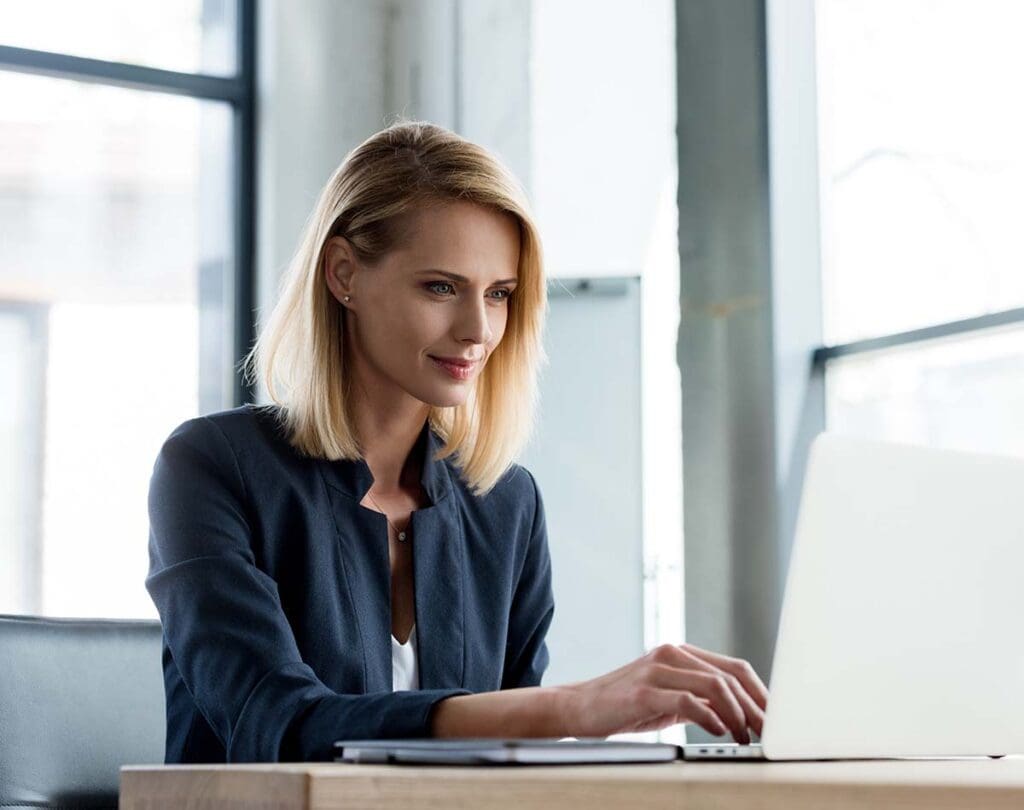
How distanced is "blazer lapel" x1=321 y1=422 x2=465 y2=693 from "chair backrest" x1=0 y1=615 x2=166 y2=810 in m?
0.25

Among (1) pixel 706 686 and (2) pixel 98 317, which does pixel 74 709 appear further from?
(2) pixel 98 317

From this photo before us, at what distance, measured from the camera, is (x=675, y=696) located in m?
1.01

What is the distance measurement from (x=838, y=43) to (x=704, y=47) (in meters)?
0.25

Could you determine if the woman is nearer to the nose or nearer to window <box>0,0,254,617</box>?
the nose

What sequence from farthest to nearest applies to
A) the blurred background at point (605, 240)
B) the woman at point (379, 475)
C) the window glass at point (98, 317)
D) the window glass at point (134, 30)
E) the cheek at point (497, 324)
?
the window glass at point (134, 30) → the window glass at point (98, 317) → the blurred background at point (605, 240) → the cheek at point (497, 324) → the woman at point (379, 475)

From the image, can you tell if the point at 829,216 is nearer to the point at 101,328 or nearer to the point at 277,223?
the point at 277,223

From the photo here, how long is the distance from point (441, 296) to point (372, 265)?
0.11m

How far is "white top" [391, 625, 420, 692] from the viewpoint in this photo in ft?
5.61

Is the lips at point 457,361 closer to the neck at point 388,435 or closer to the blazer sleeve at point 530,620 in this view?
the neck at point 388,435

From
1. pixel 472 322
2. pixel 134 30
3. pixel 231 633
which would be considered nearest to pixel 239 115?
pixel 134 30

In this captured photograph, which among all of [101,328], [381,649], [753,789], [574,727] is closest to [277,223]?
[101,328]

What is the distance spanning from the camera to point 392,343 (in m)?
1.74

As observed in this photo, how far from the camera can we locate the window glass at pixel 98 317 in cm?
358

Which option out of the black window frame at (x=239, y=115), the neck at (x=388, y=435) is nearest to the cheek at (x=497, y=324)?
the neck at (x=388, y=435)
